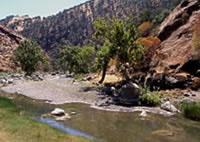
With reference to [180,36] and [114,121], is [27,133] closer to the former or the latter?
[114,121]

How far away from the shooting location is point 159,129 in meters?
14.7

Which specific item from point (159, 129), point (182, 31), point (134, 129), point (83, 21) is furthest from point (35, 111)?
point (83, 21)

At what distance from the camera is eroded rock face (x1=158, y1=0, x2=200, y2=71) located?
1323 inches

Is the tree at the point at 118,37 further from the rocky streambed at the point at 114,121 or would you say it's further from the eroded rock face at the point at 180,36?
the eroded rock face at the point at 180,36

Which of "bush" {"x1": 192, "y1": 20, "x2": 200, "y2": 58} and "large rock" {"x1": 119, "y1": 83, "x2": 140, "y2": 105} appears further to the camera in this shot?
"bush" {"x1": 192, "y1": 20, "x2": 200, "y2": 58}

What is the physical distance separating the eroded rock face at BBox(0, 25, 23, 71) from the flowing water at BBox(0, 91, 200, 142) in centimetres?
9055

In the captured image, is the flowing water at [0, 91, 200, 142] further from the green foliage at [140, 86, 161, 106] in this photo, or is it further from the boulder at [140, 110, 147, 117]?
the green foliage at [140, 86, 161, 106]

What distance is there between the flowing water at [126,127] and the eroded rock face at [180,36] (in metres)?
16.7

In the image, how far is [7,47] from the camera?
119m

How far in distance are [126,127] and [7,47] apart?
115342mm

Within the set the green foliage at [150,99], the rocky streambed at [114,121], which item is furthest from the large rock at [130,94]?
the rocky streambed at [114,121]

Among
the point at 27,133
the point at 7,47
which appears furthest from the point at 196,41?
the point at 7,47

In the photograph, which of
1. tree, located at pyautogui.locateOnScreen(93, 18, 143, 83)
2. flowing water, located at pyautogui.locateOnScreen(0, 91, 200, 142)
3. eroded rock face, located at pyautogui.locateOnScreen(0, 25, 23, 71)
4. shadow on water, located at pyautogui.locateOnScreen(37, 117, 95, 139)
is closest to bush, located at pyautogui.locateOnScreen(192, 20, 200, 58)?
tree, located at pyautogui.locateOnScreen(93, 18, 143, 83)

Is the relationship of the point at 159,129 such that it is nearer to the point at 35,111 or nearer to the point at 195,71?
the point at 35,111
